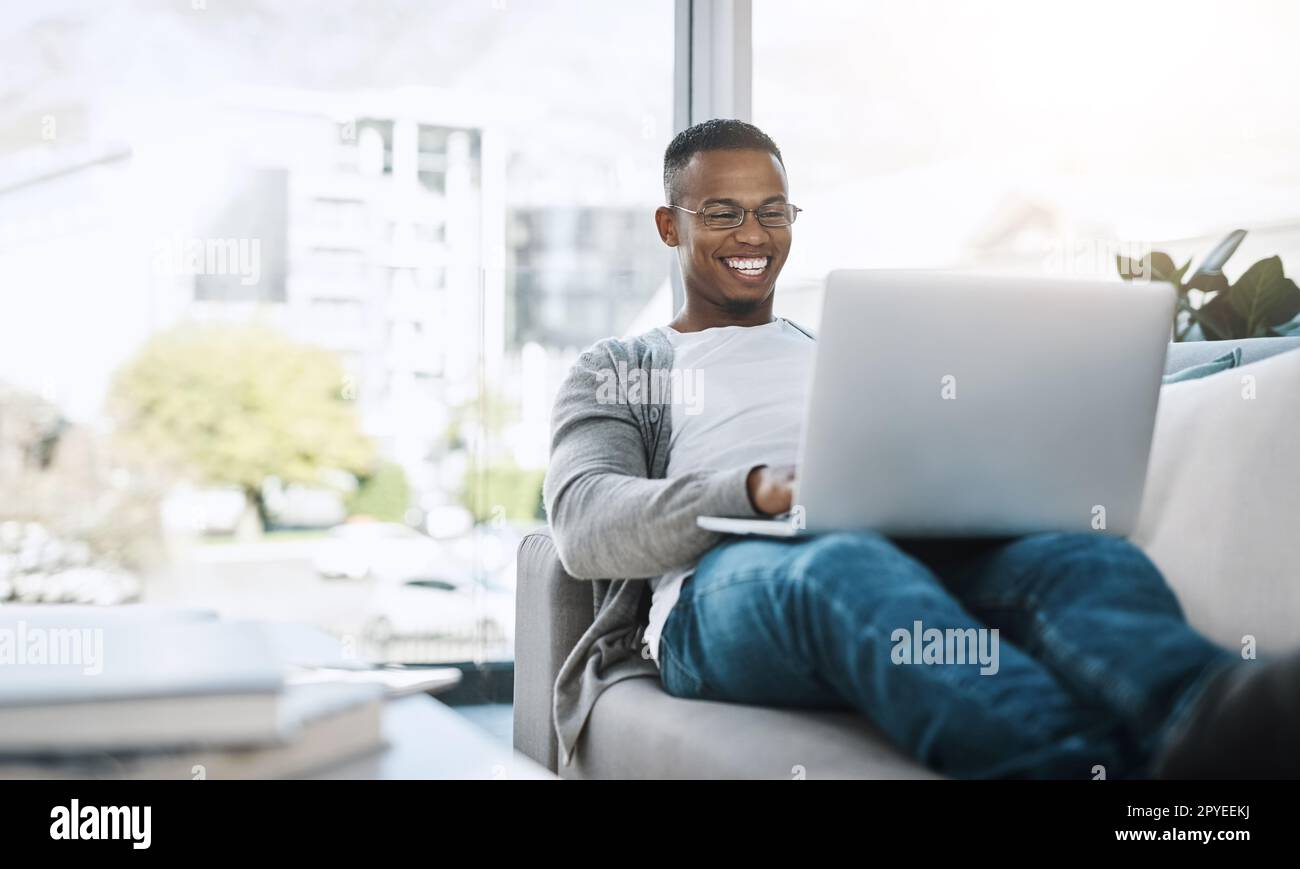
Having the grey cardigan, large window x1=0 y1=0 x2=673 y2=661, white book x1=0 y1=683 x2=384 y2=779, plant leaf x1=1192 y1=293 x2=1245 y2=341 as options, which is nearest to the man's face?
the grey cardigan

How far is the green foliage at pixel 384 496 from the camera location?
354 cm

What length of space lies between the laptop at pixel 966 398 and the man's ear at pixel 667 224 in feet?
2.39

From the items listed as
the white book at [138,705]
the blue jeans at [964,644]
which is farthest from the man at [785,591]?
the white book at [138,705]

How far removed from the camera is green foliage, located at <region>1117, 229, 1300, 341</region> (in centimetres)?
225

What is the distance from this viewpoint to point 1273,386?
135cm

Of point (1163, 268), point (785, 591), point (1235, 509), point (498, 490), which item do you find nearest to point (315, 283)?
point (498, 490)

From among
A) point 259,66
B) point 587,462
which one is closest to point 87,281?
point 259,66

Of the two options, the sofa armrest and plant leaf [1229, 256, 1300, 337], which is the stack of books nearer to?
the sofa armrest

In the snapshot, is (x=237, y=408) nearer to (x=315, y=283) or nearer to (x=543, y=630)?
(x=315, y=283)

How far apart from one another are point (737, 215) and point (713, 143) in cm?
13

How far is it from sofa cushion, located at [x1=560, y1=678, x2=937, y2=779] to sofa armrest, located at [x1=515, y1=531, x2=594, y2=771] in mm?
123

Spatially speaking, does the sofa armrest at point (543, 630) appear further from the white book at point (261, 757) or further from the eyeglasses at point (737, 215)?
the white book at point (261, 757)

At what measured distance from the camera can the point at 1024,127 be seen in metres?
3.18
